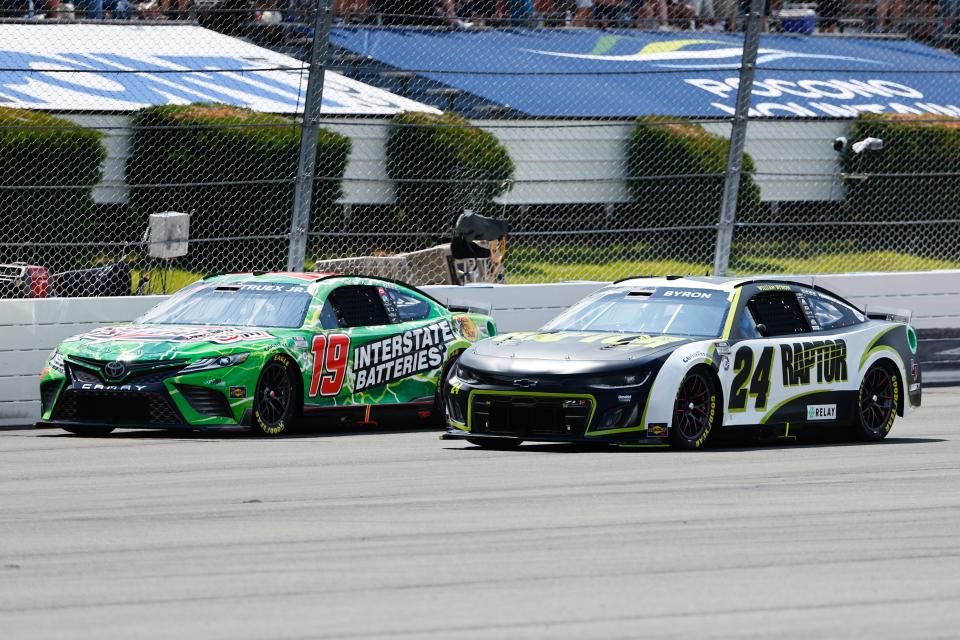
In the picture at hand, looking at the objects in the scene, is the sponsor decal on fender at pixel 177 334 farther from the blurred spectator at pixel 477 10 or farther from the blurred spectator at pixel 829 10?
the blurred spectator at pixel 829 10

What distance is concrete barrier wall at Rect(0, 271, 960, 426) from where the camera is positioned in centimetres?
1412

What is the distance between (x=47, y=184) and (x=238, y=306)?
12.6 ft

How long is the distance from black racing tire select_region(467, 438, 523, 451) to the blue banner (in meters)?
4.50

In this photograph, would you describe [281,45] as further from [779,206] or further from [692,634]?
[692,634]

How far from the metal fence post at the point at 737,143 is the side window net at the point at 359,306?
4.80m

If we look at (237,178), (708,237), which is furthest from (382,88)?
(708,237)

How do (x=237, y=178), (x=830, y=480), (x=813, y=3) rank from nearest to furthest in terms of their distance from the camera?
(x=830, y=480)
(x=237, y=178)
(x=813, y=3)

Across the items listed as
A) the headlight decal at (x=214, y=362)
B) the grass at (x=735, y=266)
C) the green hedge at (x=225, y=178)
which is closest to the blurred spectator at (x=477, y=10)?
the green hedge at (x=225, y=178)

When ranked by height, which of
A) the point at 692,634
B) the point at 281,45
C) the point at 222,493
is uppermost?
the point at 281,45

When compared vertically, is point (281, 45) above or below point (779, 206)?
above

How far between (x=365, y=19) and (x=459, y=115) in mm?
2794

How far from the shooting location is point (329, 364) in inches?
516

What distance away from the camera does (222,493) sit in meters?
9.39

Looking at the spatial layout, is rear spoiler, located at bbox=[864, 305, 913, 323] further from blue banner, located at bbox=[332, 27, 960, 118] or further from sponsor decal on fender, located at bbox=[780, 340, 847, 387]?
blue banner, located at bbox=[332, 27, 960, 118]
